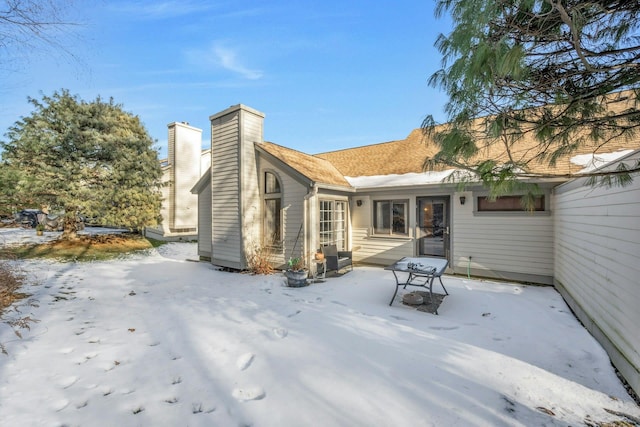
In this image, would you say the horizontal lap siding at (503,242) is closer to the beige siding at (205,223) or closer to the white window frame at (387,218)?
the white window frame at (387,218)

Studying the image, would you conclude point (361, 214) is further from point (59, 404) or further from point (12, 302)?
point (12, 302)

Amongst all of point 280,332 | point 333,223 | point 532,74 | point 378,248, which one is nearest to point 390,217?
point 378,248

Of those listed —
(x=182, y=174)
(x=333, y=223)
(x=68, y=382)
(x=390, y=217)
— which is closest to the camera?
(x=68, y=382)

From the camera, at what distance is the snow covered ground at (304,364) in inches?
93.3

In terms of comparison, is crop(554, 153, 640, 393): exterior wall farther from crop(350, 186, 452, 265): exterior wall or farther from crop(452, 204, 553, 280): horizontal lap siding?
crop(350, 186, 452, 265): exterior wall

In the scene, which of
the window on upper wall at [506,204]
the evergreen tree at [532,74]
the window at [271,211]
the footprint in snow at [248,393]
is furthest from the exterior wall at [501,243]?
the footprint in snow at [248,393]

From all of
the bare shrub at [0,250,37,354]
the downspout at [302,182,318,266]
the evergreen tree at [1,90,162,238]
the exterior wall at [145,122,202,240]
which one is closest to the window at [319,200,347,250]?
the downspout at [302,182,318,266]

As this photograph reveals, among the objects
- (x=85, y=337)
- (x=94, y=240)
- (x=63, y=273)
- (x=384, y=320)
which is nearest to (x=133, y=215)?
(x=94, y=240)

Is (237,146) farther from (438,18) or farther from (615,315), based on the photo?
(615,315)

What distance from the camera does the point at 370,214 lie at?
29.7 ft

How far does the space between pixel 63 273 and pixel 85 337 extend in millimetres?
5847

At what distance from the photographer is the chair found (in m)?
7.61

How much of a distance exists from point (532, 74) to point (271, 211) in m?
7.29

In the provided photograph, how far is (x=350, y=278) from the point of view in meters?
7.41
